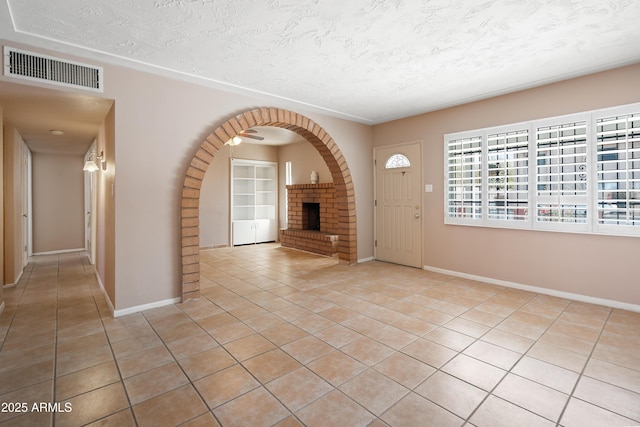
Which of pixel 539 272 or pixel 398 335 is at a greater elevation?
pixel 539 272

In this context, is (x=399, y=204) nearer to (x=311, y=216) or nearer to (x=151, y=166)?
(x=311, y=216)

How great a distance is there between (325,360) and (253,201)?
20.3ft

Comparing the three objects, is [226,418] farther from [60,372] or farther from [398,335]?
[398,335]

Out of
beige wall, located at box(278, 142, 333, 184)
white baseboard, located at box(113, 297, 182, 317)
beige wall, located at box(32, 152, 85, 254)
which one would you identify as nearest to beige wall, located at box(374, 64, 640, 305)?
beige wall, located at box(278, 142, 333, 184)

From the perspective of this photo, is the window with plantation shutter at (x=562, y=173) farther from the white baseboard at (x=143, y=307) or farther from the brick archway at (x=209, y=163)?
the white baseboard at (x=143, y=307)

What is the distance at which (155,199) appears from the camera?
3293mm

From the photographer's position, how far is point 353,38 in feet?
8.47

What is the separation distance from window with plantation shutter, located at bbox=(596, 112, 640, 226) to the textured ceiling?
24.5 inches

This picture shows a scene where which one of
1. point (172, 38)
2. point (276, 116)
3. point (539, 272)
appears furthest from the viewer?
point (276, 116)

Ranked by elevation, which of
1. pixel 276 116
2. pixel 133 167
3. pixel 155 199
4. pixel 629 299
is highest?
pixel 276 116

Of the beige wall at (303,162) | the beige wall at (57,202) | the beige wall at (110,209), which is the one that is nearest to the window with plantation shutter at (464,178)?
the beige wall at (303,162)

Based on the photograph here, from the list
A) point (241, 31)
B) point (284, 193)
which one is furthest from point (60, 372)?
point (284, 193)

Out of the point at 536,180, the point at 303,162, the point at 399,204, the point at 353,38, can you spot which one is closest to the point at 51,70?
the point at 353,38

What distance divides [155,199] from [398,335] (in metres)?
2.79
